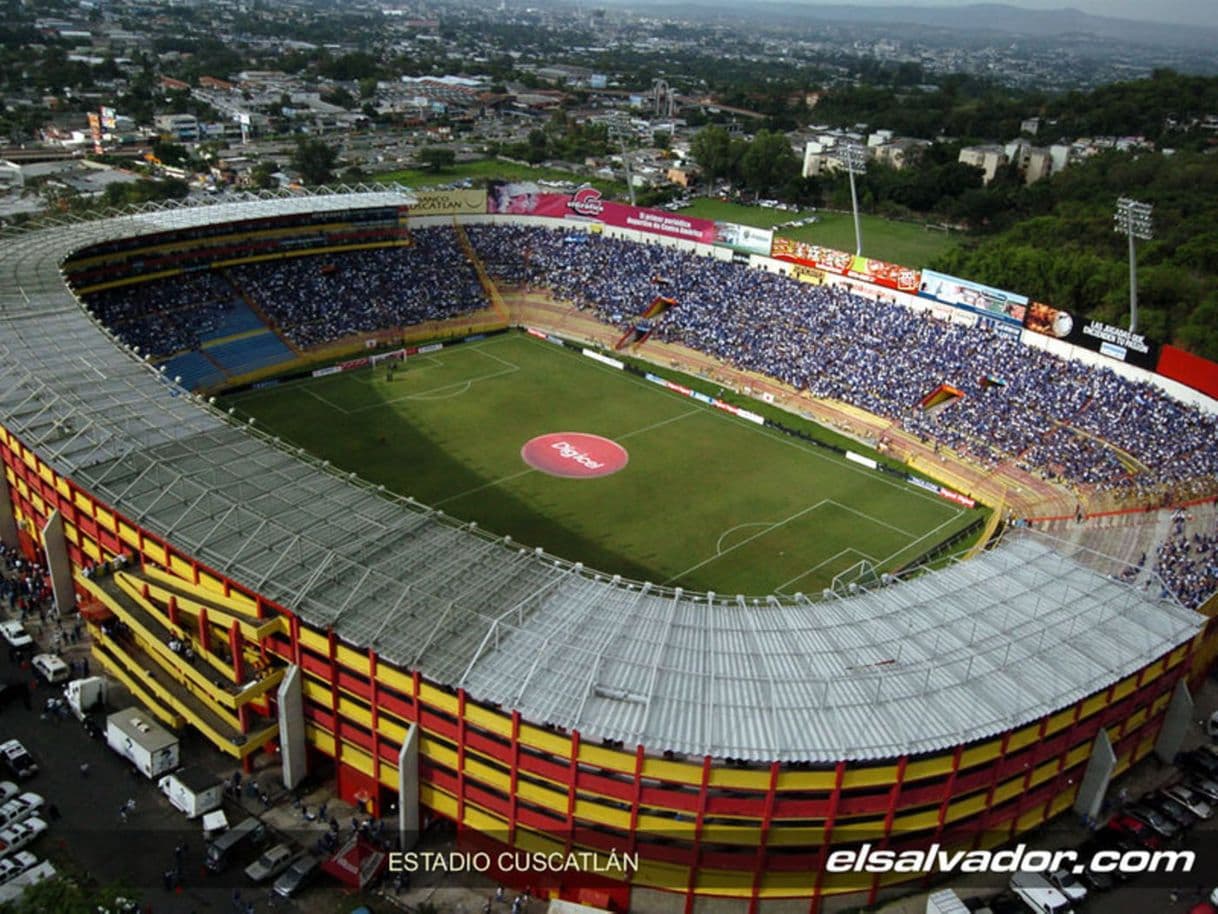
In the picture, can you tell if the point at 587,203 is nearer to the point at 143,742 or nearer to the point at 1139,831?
the point at 143,742

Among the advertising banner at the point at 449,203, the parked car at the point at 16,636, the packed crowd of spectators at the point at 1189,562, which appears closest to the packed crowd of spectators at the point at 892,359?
the advertising banner at the point at 449,203

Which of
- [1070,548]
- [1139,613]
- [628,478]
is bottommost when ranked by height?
[628,478]

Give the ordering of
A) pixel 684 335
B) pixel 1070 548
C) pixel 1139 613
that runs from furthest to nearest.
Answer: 1. pixel 684 335
2. pixel 1070 548
3. pixel 1139 613

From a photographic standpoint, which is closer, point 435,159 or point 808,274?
Answer: point 808,274

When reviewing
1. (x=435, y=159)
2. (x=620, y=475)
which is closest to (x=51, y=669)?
(x=620, y=475)

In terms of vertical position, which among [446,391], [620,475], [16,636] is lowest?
[446,391]

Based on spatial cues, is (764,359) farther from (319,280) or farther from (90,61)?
(90,61)

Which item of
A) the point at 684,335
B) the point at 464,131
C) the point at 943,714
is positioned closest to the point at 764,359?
the point at 684,335

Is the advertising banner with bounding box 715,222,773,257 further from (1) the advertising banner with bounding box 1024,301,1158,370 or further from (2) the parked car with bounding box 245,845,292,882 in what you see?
(2) the parked car with bounding box 245,845,292,882
